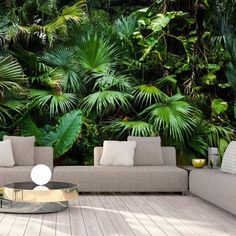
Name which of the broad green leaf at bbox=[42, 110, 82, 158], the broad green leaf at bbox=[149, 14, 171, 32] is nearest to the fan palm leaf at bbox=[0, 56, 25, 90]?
Answer: the broad green leaf at bbox=[42, 110, 82, 158]

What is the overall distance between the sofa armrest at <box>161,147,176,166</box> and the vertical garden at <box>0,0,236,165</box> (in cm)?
27

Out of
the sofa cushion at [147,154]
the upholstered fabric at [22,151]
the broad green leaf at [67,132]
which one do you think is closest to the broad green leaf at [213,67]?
the sofa cushion at [147,154]

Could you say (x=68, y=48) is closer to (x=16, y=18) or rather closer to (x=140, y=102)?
(x=16, y=18)

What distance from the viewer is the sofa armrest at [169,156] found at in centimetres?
682

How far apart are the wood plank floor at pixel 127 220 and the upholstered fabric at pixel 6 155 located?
113cm

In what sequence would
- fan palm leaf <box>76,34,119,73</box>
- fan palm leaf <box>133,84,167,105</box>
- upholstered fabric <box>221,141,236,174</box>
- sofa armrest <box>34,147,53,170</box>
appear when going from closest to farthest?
upholstered fabric <box>221,141,236,174</box>
sofa armrest <box>34,147,53,170</box>
fan palm leaf <box>133,84,167,105</box>
fan palm leaf <box>76,34,119,73</box>

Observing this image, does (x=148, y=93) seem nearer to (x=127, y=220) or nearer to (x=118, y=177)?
(x=118, y=177)

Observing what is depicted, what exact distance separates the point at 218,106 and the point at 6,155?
11.0 feet

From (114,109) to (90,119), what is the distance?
0.42 meters

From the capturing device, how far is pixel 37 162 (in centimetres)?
649

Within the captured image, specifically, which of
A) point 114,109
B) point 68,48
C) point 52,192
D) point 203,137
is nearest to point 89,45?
point 68,48

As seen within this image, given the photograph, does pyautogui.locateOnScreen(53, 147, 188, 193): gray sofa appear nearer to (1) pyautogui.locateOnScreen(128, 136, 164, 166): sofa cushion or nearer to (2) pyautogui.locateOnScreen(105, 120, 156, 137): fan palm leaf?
(1) pyautogui.locateOnScreen(128, 136, 164, 166): sofa cushion

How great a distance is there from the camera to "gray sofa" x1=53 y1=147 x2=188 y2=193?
6113 mm

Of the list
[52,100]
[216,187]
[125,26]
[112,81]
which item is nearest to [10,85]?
Result: [52,100]
